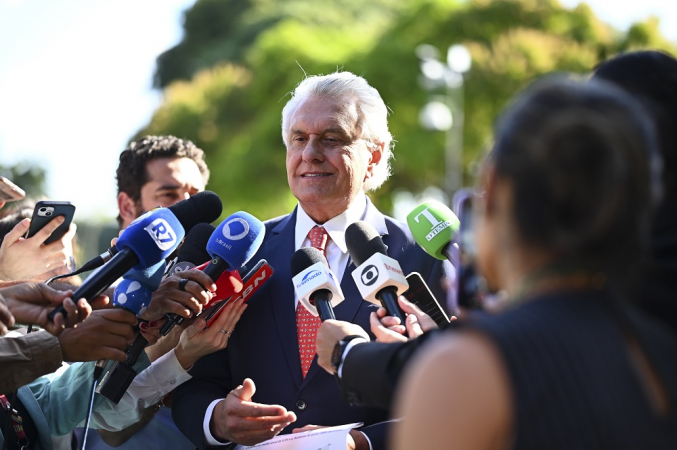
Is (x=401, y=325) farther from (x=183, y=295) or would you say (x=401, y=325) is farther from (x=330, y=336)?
(x=183, y=295)

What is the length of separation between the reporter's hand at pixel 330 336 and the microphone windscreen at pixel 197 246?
3.79 feet

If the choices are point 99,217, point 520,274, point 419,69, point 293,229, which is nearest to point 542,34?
point 419,69

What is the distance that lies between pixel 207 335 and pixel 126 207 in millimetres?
2088

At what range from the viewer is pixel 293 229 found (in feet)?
13.7

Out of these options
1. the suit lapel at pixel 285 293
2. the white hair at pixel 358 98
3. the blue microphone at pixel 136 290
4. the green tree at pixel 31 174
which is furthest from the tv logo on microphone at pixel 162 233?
the green tree at pixel 31 174

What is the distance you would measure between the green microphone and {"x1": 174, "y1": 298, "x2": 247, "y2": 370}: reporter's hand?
2.86 ft

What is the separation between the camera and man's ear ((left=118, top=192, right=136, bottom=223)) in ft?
18.0

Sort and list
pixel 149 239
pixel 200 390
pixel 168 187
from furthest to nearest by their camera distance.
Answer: pixel 168 187 < pixel 200 390 < pixel 149 239

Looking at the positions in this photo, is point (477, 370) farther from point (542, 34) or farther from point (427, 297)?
point (542, 34)

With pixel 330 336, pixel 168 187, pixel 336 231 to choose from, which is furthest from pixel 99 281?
pixel 168 187

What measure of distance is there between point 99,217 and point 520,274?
180 feet

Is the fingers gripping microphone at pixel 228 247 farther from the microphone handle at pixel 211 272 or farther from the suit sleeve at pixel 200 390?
the suit sleeve at pixel 200 390

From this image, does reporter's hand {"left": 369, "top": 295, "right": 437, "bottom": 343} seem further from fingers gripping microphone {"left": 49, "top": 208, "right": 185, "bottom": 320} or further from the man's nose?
the man's nose

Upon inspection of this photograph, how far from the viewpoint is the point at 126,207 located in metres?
5.54
